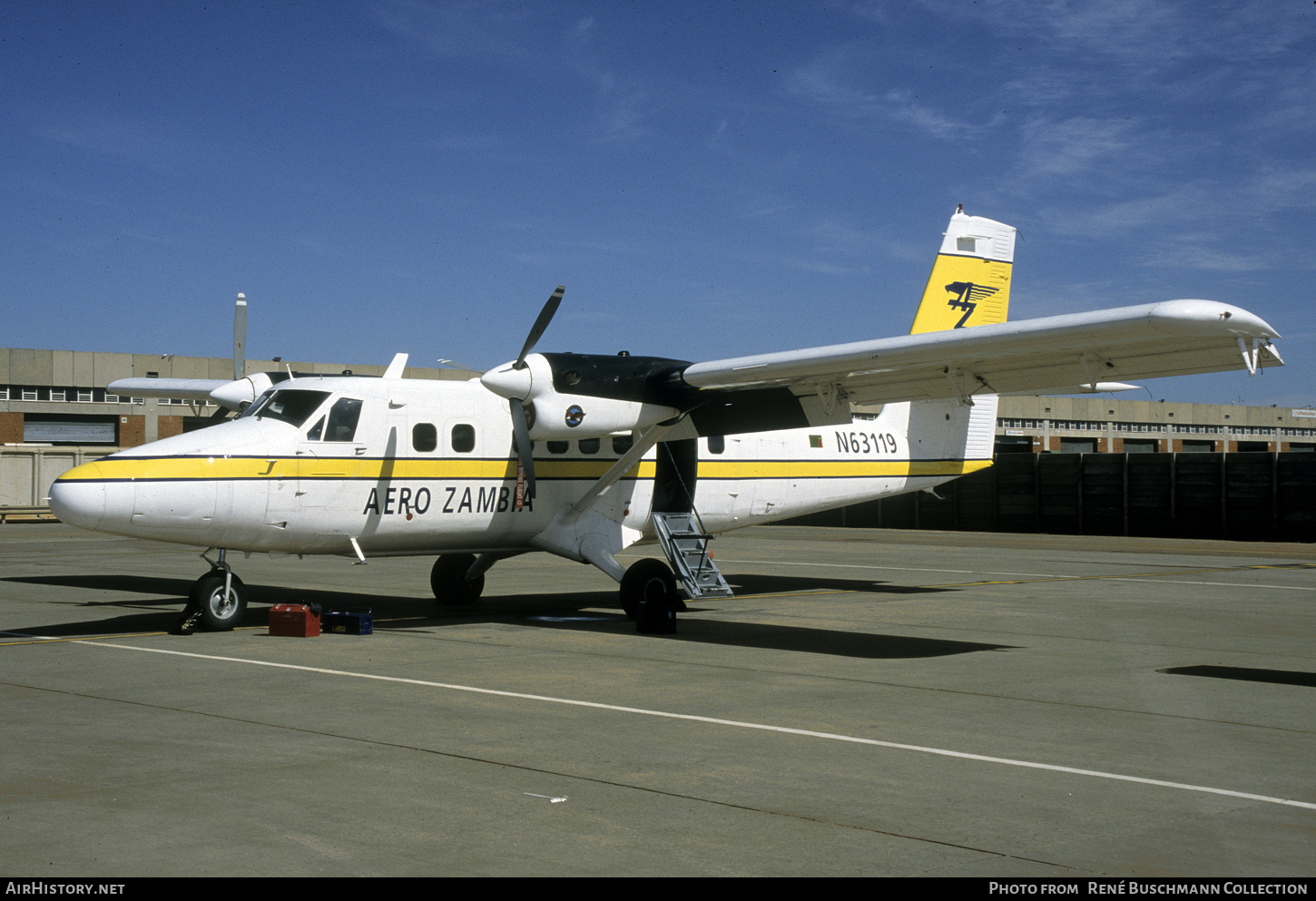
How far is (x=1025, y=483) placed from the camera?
40062 millimetres

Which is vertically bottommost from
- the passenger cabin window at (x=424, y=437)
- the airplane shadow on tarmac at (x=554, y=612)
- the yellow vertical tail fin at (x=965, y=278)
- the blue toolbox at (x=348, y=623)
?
the airplane shadow on tarmac at (x=554, y=612)

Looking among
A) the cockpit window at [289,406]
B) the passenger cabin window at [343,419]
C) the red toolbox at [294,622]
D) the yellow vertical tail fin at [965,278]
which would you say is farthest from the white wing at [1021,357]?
the red toolbox at [294,622]

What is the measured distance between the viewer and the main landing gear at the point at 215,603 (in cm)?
1327

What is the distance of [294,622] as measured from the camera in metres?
13.2

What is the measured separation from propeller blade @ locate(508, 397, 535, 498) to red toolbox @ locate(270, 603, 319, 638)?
318 cm

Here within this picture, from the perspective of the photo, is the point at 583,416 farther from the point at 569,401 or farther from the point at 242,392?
the point at 242,392

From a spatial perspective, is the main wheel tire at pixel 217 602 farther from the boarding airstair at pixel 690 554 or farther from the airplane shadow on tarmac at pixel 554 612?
the boarding airstair at pixel 690 554

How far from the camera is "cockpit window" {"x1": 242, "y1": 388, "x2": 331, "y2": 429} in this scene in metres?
14.0

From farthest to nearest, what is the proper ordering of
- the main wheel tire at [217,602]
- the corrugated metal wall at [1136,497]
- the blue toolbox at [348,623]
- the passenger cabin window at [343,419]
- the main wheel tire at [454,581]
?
the corrugated metal wall at [1136,497] → the main wheel tire at [454,581] → the passenger cabin window at [343,419] → the blue toolbox at [348,623] → the main wheel tire at [217,602]

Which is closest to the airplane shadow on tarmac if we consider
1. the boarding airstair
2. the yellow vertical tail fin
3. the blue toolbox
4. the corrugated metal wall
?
the boarding airstair

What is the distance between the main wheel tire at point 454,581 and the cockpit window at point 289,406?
356 centimetres

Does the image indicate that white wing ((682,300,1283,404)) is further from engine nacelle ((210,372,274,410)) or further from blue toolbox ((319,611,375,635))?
engine nacelle ((210,372,274,410))

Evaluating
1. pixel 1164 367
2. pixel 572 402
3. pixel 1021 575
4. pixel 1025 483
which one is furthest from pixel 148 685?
pixel 1025 483

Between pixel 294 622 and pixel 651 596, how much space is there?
13.9 feet
